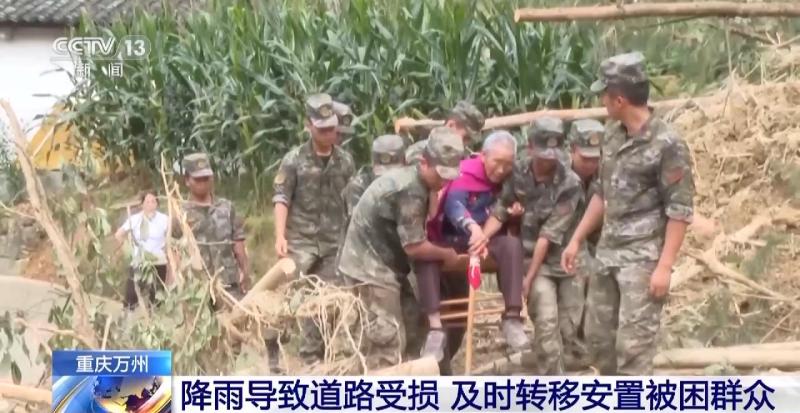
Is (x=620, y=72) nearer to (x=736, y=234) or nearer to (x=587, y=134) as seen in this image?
(x=587, y=134)

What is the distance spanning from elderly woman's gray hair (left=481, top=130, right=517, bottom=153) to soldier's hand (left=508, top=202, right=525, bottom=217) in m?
0.18

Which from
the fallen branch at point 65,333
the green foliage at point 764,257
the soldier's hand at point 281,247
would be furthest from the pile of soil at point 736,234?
the fallen branch at point 65,333

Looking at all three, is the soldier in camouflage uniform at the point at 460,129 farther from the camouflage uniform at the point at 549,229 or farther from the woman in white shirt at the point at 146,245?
the woman in white shirt at the point at 146,245

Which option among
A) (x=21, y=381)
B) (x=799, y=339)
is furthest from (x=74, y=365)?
(x=799, y=339)

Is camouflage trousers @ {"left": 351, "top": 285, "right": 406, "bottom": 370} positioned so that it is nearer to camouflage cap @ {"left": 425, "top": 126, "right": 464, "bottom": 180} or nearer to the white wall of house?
camouflage cap @ {"left": 425, "top": 126, "right": 464, "bottom": 180}

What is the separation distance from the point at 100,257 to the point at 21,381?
510 mm

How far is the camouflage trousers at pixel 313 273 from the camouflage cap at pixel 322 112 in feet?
1.46

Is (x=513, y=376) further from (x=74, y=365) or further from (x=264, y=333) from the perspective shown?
(x=74, y=365)

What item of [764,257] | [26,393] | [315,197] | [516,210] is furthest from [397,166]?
[26,393]

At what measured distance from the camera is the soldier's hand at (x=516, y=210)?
163 inches

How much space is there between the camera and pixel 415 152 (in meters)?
4.16

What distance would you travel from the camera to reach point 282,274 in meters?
4.30

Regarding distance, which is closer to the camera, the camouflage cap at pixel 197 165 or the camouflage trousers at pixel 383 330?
the camouflage trousers at pixel 383 330

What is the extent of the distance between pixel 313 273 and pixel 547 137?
92 centimetres
